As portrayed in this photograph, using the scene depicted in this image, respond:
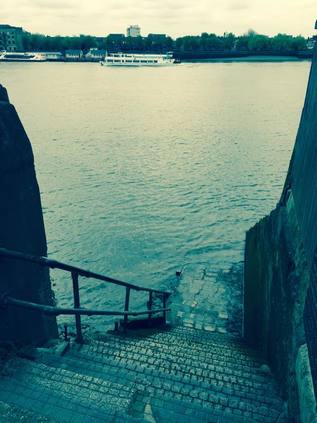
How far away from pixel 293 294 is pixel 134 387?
2496mm

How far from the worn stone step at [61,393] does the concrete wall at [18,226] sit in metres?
0.68

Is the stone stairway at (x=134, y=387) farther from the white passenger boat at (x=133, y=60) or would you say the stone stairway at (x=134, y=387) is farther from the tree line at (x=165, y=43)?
the tree line at (x=165, y=43)

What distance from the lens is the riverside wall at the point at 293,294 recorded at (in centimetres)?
365

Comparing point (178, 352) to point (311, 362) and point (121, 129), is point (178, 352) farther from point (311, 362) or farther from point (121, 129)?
point (121, 129)

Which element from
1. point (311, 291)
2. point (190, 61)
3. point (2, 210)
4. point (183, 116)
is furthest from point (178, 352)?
point (190, 61)

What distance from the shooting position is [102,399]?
316cm

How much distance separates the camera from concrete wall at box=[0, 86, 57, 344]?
142 inches

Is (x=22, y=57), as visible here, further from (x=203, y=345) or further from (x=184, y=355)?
(x=184, y=355)

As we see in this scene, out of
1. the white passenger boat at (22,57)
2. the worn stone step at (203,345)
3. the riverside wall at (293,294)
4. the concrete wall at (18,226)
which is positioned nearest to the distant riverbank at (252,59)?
the white passenger boat at (22,57)

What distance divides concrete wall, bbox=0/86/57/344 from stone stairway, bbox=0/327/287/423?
0.44 m

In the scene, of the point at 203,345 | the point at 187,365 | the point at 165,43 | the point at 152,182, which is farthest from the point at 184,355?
the point at 165,43

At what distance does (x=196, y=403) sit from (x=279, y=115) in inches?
1722

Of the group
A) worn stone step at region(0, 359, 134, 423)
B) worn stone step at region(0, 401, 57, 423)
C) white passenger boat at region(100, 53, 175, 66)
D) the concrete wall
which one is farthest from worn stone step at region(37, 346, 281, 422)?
white passenger boat at region(100, 53, 175, 66)

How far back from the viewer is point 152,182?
23.1 m
